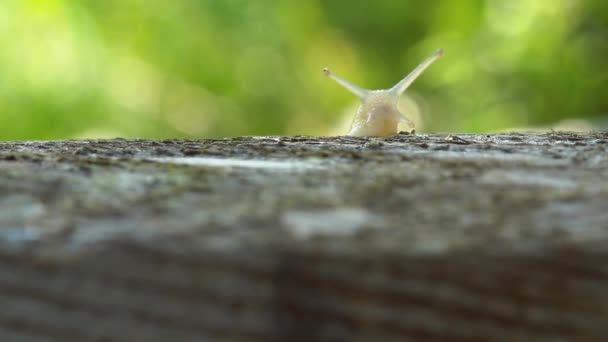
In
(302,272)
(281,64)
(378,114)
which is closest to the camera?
(302,272)

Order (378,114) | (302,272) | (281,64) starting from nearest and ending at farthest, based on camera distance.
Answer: (302,272) < (378,114) < (281,64)

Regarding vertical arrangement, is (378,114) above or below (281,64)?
below

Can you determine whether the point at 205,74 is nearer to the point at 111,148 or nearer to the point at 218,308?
the point at 111,148

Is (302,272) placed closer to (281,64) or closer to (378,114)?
(378,114)

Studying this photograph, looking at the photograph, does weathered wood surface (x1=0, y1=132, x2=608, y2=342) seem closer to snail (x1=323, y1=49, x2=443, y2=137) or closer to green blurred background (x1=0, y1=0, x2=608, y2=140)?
snail (x1=323, y1=49, x2=443, y2=137)

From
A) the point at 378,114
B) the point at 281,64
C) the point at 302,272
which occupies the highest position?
the point at 281,64

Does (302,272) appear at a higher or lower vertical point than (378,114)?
lower

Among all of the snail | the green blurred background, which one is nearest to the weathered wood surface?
the snail

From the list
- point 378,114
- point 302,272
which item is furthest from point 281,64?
point 302,272

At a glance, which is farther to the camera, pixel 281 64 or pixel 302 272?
pixel 281 64
